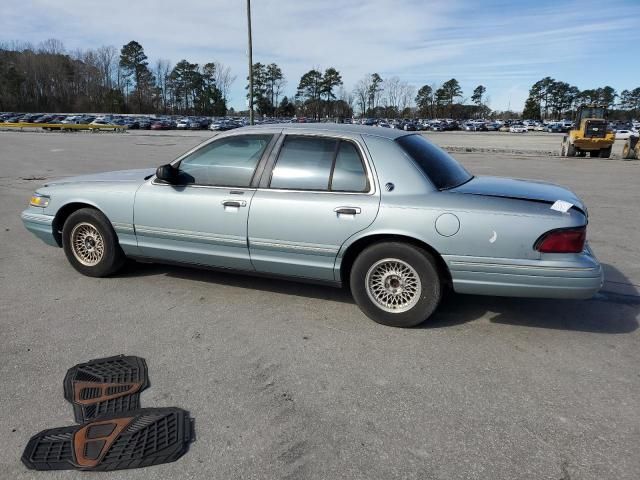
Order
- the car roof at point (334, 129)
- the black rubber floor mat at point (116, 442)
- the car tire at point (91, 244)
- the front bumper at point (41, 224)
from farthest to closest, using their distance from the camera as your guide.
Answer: the front bumper at point (41, 224) < the car tire at point (91, 244) < the car roof at point (334, 129) < the black rubber floor mat at point (116, 442)

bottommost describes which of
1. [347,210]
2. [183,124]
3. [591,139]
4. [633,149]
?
[183,124]

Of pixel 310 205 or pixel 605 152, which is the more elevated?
pixel 310 205

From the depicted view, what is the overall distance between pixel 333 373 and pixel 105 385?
4.82 ft

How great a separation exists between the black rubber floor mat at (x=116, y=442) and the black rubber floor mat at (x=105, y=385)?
0.11 metres

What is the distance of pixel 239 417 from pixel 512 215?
7.73 feet

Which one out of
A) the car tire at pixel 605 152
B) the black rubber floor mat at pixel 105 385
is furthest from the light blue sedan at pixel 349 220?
the car tire at pixel 605 152

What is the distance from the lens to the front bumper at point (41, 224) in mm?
5035

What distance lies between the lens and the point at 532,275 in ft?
11.6

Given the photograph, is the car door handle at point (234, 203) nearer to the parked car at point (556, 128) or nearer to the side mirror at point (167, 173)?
the side mirror at point (167, 173)

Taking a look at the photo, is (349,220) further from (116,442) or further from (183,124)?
(183,124)

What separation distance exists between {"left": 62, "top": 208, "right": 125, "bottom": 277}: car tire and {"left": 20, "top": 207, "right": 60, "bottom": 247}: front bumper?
0.60 ft

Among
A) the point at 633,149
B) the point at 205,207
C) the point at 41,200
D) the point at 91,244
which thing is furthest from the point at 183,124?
the point at 205,207

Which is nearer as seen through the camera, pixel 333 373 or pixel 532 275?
pixel 333 373

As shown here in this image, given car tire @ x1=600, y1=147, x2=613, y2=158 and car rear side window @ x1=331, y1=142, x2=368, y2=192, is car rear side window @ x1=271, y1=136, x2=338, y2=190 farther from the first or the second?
car tire @ x1=600, y1=147, x2=613, y2=158
